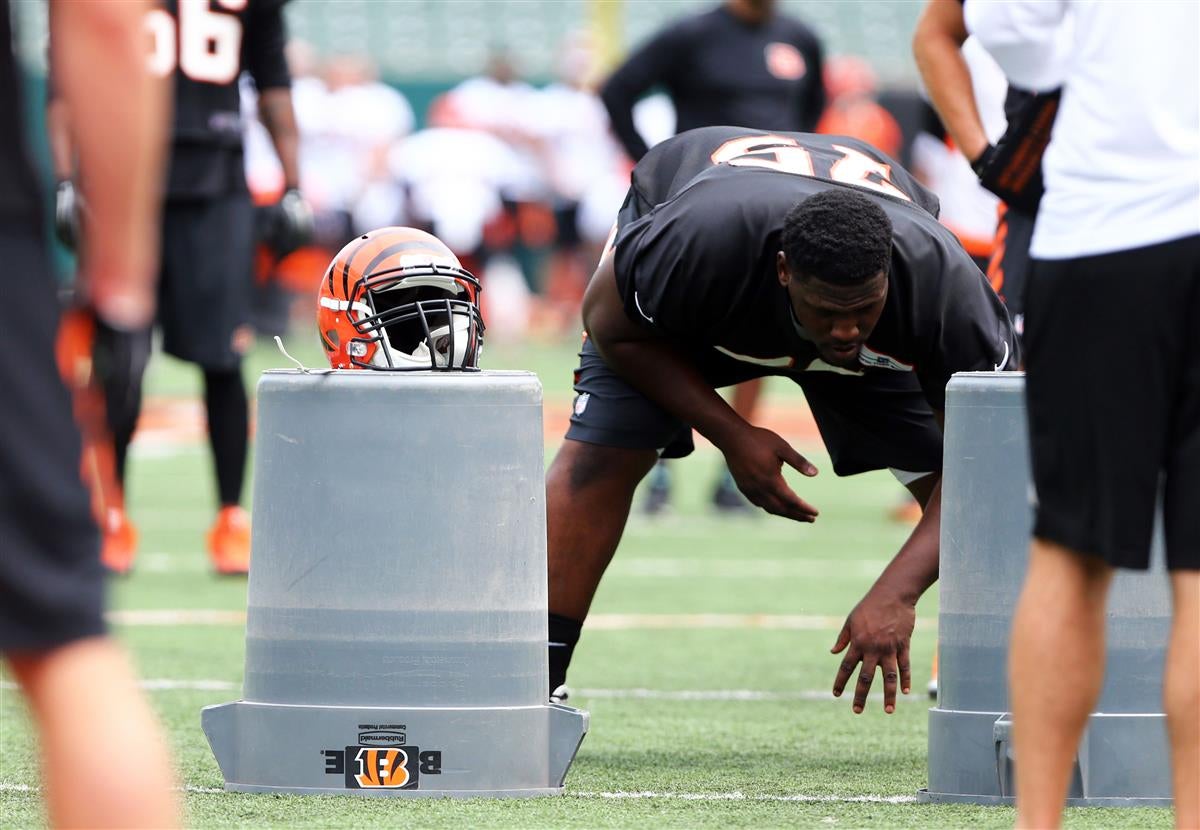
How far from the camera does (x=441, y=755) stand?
142 inches

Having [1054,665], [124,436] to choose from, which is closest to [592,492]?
[1054,665]

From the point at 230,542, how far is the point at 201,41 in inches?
62.1

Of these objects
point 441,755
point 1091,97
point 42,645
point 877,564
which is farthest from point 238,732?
point 877,564

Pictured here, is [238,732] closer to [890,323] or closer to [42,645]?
[890,323]

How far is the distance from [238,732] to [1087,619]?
60.9 inches

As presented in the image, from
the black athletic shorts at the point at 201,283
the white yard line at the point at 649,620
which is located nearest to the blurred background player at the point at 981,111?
the white yard line at the point at 649,620

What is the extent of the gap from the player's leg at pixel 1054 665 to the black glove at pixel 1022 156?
1.63 m

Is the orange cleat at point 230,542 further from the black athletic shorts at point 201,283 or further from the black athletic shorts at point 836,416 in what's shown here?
the black athletic shorts at point 836,416

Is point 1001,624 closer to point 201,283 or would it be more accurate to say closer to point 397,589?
point 397,589

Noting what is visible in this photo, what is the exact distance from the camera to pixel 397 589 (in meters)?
3.52

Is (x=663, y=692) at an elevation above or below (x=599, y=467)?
below

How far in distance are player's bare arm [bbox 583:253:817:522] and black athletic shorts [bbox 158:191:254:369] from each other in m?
2.69

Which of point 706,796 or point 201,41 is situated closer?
point 706,796

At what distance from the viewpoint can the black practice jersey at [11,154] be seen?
2.15 meters
